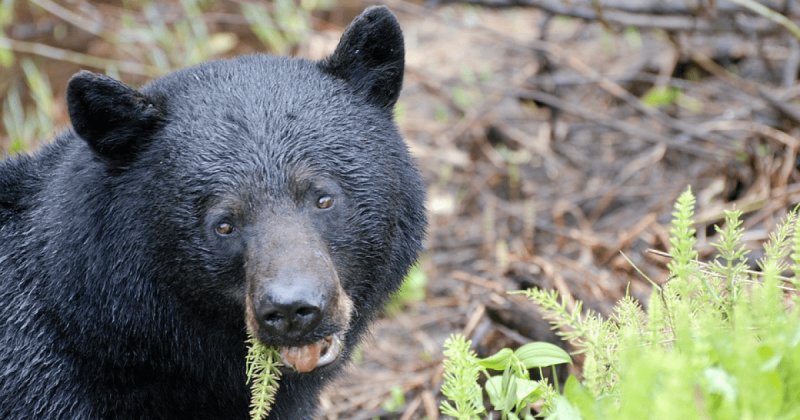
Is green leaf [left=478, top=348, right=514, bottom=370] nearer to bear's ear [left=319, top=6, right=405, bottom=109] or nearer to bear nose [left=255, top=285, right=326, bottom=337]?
bear nose [left=255, top=285, right=326, bottom=337]

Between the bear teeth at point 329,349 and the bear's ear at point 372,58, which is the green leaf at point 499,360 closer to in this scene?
the bear teeth at point 329,349

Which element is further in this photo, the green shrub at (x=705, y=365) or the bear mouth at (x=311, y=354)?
the bear mouth at (x=311, y=354)

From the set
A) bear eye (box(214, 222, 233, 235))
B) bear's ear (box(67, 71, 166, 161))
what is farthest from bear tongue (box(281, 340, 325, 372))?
bear's ear (box(67, 71, 166, 161))

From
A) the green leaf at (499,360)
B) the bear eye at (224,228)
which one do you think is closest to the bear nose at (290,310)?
the bear eye at (224,228)

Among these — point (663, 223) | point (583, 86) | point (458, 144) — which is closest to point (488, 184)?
point (458, 144)

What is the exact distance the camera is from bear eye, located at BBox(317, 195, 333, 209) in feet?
9.75

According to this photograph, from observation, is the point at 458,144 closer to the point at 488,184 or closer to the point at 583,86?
the point at 488,184

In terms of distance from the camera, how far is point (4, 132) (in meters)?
9.16

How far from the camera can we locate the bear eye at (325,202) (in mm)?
2971

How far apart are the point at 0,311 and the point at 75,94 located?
961 millimetres

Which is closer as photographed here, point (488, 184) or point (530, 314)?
point (530, 314)

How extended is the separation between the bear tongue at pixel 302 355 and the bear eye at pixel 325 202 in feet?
1.71

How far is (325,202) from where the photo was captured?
117 inches

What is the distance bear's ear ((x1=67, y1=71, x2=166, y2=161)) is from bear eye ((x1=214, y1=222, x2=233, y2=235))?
1.65ft
